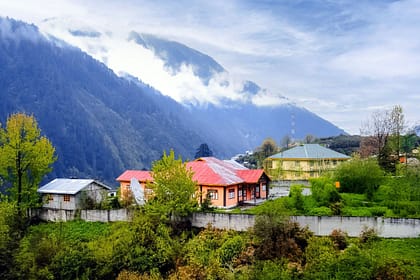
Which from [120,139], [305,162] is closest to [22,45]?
[120,139]

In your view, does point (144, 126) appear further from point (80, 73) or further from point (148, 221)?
point (148, 221)

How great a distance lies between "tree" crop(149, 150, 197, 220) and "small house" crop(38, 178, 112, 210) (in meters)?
7.52

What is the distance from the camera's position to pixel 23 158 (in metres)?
28.1

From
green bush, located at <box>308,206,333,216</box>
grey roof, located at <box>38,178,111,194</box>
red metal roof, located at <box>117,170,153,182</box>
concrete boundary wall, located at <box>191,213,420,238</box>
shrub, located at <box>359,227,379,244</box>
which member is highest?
red metal roof, located at <box>117,170,153,182</box>

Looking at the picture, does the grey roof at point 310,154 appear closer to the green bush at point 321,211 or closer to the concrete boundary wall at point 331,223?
the green bush at point 321,211

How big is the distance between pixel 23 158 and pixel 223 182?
13.2m

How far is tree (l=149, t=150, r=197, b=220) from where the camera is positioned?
2395 cm

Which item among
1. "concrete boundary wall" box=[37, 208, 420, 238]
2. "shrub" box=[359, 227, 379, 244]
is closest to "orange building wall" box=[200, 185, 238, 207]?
"concrete boundary wall" box=[37, 208, 420, 238]

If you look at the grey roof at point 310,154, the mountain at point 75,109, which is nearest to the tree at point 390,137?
the grey roof at point 310,154

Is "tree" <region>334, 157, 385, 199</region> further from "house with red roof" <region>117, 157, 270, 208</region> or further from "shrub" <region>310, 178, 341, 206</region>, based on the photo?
"house with red roof" <region>117, 157, 270, 208</region>

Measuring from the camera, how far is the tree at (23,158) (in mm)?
27609

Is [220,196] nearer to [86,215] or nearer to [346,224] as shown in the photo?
[86,215]

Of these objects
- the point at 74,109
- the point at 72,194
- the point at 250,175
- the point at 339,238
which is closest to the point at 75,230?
the point at 72,194

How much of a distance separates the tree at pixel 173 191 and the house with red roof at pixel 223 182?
226cm
